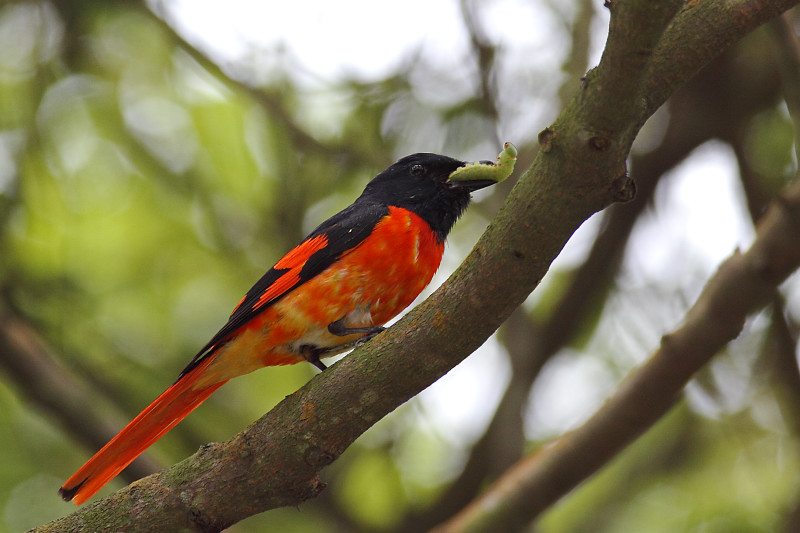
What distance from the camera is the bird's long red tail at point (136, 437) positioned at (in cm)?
367

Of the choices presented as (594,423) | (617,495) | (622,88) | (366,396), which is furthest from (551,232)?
(617,495)

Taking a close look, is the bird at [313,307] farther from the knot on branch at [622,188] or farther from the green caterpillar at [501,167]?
the knot on branch at [622,188]

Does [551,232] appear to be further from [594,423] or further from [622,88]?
[594,423]

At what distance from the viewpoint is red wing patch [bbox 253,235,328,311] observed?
13.0 feet

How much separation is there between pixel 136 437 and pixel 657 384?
8.08ft

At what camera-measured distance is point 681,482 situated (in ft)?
19.8

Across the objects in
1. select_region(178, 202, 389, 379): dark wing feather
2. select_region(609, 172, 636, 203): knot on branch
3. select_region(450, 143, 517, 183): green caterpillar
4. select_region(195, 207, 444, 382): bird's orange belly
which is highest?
select_region(178, 202, 389, 379): dark wing feather

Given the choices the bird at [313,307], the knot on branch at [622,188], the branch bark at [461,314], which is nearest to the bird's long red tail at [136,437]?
the bird at [313,307]

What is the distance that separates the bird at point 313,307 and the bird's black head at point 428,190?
0.14 m

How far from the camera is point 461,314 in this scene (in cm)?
261

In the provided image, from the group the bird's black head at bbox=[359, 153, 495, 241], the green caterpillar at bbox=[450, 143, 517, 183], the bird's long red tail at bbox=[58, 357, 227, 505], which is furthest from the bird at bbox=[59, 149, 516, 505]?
the green caterpillar at bbox=[450, 143, 517, 183]

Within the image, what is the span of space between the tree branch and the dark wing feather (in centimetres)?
147

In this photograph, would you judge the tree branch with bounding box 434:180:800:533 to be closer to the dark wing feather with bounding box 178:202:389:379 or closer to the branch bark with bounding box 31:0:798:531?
the branch bark with bounding box 31:0:798:531

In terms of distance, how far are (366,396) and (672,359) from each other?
162 centimetres
